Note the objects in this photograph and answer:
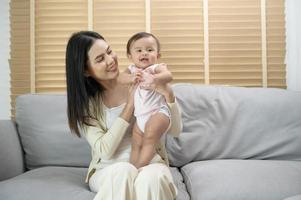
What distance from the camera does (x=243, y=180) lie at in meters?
1.49

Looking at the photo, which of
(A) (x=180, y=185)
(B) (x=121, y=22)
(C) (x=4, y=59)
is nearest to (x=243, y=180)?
(A) (x=180, y=185)

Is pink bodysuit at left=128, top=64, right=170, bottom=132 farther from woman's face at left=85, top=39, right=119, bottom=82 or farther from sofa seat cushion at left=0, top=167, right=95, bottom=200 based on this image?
sofa seat cushion at left=0, top=167, right=95, bottom=200

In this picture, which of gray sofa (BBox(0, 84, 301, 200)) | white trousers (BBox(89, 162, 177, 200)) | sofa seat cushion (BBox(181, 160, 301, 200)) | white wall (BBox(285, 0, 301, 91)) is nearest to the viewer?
white trousers (BBox(89, 162, 177, 200))

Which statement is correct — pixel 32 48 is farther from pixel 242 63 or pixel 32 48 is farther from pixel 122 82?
pixel 242 63

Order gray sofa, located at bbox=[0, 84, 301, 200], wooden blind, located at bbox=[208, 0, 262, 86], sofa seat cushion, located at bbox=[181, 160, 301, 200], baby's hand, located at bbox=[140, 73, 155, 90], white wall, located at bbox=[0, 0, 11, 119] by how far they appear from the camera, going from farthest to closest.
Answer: white wall, located at bbox=[0, 0, 11, 119], wooden blind, located at bbox=[208, 0, 262, 86], gray sofa, located at bbox=[0, 84, 301, 200], baby's hand, located at bbox=[140, 73, 155, 90], sofa seat cushion, located at bbox=[181, 160, 301, 200]

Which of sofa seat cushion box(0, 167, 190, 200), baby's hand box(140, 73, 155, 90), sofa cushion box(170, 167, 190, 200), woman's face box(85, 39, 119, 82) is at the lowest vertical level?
sofa cushion box(170, 167, 190, 200)

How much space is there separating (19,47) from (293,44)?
2027 mm

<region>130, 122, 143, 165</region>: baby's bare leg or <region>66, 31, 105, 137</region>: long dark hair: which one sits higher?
<region>66, 31, 105, 137</region>: long dark hair

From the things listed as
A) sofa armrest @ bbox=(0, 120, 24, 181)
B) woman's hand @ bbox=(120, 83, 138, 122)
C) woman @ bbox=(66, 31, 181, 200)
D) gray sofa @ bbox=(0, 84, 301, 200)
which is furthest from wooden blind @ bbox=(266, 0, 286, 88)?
sofa armrest @ bbox=(0, 120, 24, 181)

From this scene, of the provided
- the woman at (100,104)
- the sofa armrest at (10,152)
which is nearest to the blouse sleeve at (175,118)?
the woman at (100,104)

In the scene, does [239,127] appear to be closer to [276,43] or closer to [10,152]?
[276,43]

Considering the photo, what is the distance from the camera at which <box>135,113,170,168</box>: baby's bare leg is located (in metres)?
1.44

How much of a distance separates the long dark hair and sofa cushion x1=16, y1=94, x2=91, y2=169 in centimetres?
35

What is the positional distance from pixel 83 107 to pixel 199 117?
0.74 meters
